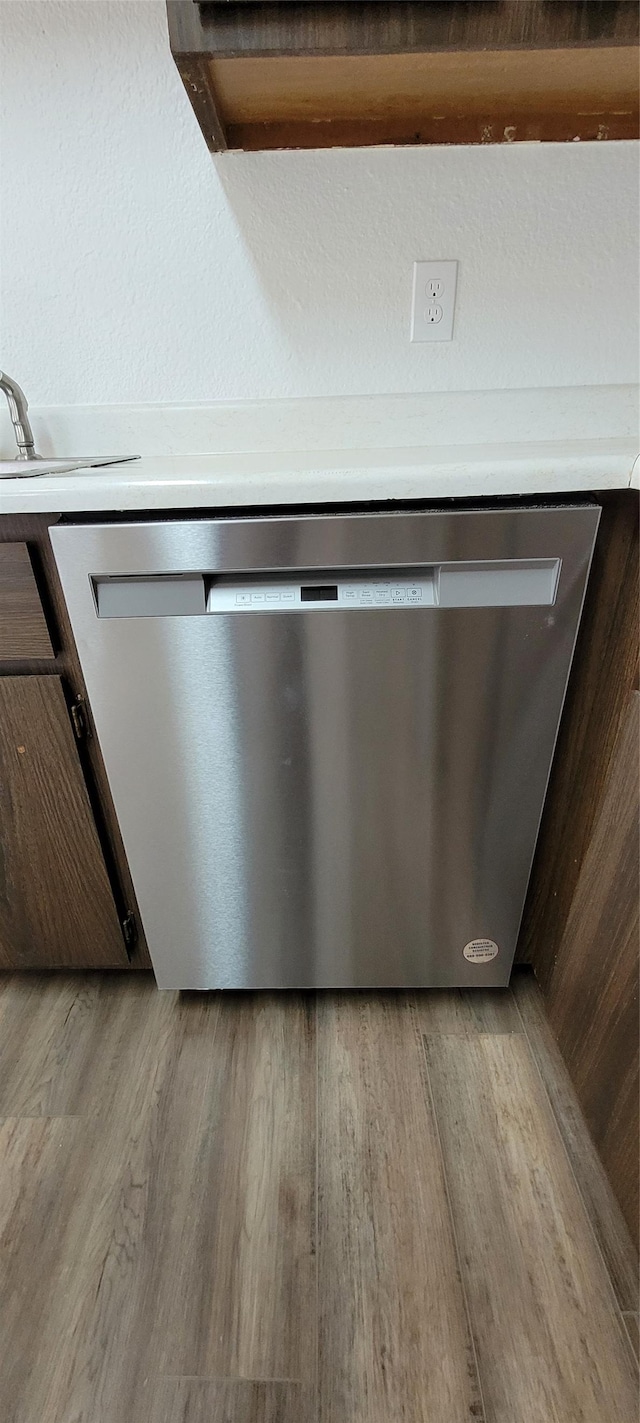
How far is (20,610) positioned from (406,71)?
0.84m

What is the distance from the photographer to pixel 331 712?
2.80 ft

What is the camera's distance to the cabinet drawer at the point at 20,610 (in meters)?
0.81

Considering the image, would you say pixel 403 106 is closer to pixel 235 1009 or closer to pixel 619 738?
pixel 619 738

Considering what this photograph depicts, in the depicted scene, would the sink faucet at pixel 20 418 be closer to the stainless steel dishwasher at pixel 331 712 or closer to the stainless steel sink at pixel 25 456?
the stainless steel sink at pixel 25 456

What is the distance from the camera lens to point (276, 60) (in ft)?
A: 2.54

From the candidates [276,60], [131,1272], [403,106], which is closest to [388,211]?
[403,106]

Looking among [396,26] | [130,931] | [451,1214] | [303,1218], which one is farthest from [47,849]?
[396,26]

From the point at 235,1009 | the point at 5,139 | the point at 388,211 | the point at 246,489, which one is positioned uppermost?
the point at 5,139

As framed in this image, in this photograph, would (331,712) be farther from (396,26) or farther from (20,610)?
(396,26)

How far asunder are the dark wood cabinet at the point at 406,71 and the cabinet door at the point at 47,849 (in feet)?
2.52

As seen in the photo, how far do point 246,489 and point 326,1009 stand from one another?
875 millimetres

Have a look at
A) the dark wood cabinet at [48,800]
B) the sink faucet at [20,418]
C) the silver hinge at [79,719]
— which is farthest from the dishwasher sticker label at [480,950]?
the sink faucet at [20,418]

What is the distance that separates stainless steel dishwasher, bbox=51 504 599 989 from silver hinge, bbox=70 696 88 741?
0.13 feet

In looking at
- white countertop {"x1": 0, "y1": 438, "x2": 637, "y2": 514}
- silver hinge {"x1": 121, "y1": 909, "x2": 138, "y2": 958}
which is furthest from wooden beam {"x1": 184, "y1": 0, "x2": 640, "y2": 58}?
silver hinge {"x1": 121, "y1": 909, "x2": 138, "y2": 958}
